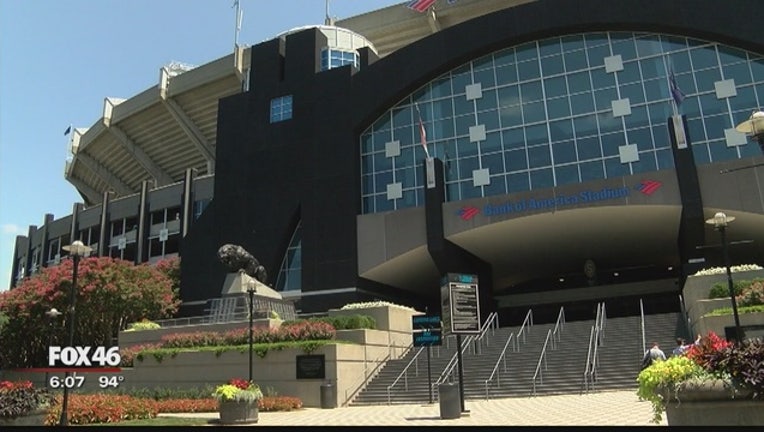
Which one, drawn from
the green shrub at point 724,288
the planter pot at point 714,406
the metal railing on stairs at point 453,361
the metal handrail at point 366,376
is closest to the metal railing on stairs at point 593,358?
the green shrub at point 724,288

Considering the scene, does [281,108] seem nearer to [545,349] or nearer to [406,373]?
[406,373]

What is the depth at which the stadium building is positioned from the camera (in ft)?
121

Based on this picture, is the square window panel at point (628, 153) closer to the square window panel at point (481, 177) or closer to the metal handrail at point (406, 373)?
the square window panel at point (481, 177)

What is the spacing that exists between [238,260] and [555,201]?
19.2 m

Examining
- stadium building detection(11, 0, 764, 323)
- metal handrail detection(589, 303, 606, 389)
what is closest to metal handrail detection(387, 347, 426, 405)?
metal handrail detection(589, 303, 606, 389)

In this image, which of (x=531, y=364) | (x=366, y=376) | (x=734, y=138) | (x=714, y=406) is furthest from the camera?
(x=734, y=138)

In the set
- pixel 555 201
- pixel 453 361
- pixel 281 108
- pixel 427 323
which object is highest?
pixel 281 108

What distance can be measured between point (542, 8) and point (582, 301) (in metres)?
22.8

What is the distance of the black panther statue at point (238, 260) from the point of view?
35.8 meters

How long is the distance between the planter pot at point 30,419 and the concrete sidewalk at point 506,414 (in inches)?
238

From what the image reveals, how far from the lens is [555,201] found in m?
37.7

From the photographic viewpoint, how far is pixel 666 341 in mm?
27094

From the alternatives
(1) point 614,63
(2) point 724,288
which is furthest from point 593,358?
(1) point 614,63

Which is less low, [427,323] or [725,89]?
[725,89]
